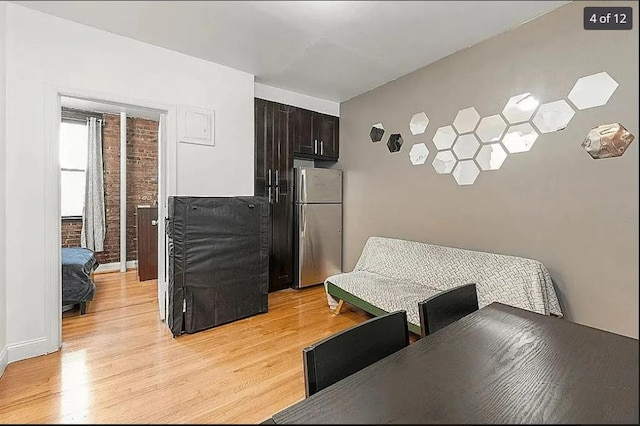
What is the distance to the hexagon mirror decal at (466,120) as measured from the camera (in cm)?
122

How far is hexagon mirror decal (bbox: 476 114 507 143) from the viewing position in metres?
0.87

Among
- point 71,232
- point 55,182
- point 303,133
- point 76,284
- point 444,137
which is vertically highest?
point 303,133

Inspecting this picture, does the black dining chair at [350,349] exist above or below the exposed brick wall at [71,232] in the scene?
below

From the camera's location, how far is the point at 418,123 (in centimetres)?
240

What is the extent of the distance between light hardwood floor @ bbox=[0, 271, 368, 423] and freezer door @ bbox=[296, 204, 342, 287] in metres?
0.66

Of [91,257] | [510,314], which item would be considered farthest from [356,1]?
[91,257]

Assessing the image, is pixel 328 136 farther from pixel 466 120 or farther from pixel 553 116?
pixel 553 116

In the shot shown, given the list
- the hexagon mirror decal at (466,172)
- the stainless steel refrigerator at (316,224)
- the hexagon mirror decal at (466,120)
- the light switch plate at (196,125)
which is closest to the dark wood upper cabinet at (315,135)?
the stainless steel refrigerator at (316,224)

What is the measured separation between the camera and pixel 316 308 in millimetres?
2877

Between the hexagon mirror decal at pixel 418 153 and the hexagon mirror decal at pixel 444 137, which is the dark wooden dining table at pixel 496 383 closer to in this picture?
the hexagon mirror decal at pixel 444 137

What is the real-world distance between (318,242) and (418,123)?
176cm

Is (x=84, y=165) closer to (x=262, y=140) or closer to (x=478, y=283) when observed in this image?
(x=262, y=140)

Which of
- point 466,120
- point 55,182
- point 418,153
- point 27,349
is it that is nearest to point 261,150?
point 418,153

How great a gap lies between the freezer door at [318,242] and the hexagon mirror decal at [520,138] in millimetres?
2682
